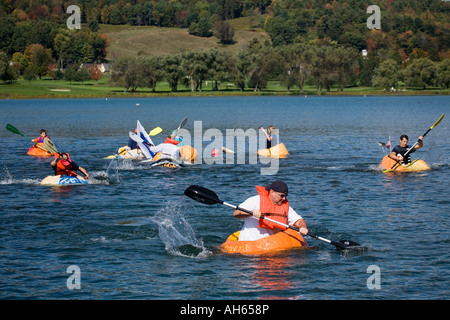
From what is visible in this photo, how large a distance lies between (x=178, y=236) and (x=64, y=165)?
9.68 metres

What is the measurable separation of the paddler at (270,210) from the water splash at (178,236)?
5.40 ft

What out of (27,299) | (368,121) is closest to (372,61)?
(368,121)

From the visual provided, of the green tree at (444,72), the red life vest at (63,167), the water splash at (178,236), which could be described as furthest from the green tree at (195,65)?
the water splash at (178,236)

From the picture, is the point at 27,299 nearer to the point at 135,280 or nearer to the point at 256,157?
the point at 135,280

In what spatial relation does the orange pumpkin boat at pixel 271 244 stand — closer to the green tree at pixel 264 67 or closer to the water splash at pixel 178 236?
the water splash at pixel 178 236

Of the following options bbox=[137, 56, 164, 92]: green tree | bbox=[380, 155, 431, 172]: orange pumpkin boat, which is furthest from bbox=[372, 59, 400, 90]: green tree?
bbox=[380, 155, 431, 172]: orange pumpkin boat

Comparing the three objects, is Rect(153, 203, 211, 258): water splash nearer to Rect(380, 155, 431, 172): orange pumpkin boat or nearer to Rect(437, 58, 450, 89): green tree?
Rect(380, 155, 431, 172): orange pumpkin boat

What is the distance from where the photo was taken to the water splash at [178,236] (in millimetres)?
16562

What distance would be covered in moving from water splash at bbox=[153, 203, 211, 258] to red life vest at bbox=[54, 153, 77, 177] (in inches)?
235

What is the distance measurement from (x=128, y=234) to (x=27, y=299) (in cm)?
541

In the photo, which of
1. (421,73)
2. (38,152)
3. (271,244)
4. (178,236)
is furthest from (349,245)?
(421,73)

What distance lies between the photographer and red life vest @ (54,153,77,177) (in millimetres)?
25484
